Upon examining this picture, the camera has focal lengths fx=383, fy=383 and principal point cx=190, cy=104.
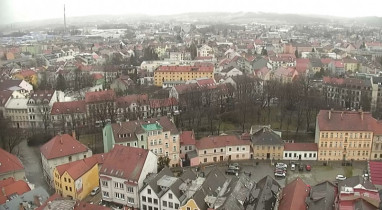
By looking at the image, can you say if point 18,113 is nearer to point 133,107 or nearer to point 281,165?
point 133,107

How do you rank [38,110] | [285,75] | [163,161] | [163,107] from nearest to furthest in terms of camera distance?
[163,161] < [38,110] < [163,107] < [285,75]

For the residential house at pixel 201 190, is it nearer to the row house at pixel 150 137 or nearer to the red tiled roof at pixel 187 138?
the row house at pixel 150 137

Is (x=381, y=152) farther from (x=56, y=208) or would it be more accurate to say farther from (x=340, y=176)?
(x=56, y=208)

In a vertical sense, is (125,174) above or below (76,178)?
above

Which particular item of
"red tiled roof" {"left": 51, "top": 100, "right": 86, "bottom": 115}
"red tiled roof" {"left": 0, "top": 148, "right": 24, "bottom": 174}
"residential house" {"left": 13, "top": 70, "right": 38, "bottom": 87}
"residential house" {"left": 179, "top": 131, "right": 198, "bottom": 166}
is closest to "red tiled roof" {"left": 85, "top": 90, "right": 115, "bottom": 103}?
"red tiled roof" {"left": 51, "top": 100, "right": 86, "bottom": 115}

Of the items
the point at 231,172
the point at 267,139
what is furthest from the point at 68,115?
the point at 267,139

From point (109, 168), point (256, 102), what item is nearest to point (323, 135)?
point (256, 102)

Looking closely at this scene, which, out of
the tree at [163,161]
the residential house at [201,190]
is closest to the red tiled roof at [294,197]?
the residential house at [201,190]
